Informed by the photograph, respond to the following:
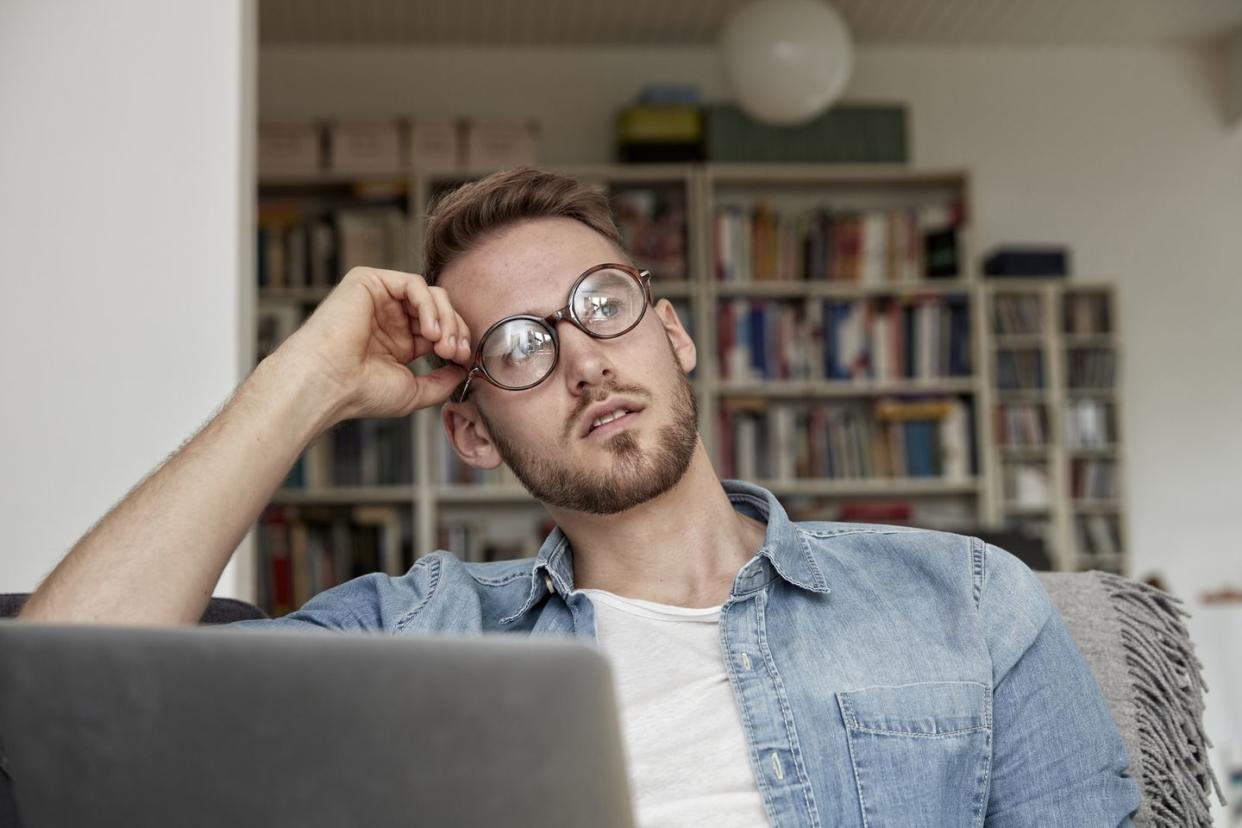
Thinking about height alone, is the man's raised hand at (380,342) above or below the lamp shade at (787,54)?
below

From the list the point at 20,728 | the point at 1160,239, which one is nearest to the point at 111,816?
the point at 20,728

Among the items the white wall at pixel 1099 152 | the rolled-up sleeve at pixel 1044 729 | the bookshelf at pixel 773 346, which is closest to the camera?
the rolled-up sleeve at pixel 1044 729

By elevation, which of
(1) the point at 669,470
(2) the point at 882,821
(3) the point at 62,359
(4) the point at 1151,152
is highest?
(4) the point at 1151,152

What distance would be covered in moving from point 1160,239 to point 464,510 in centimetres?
330

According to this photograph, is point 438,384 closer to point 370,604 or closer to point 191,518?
point 370,604

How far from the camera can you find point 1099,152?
5551mm

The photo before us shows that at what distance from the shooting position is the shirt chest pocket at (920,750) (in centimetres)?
112

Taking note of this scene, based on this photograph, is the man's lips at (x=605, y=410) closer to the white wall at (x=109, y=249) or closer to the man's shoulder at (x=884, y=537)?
the man's shoulder at (x=884, y=537)

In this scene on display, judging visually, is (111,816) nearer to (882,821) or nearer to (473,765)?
(473,765)

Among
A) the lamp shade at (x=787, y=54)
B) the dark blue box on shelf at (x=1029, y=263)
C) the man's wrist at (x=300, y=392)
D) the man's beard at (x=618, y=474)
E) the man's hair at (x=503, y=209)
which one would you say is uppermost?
the lamp shade at (x=787, y=54)

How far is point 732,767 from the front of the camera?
3.68 feet

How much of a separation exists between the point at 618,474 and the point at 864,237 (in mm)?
3920

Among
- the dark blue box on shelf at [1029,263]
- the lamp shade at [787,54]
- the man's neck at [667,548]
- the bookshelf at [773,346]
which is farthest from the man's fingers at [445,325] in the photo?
the dark blue box on shelf at [1029,263]

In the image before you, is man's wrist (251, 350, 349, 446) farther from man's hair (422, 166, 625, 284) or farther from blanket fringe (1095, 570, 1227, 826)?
blanket fringe (1095, 570, 1227, 826)
